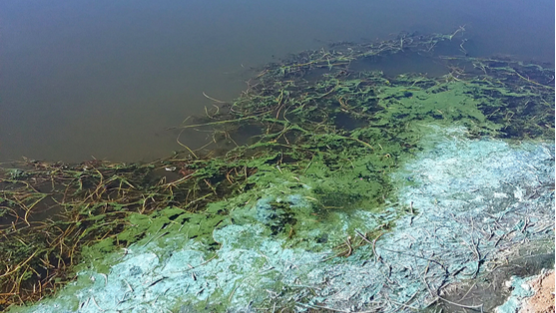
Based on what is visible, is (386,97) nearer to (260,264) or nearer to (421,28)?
(421,28)

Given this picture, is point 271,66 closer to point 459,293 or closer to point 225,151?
point 225,151

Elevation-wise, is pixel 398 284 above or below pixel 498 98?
Result: below

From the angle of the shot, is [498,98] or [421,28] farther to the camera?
[421,28]

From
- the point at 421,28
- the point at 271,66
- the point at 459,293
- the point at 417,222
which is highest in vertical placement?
the point at 421,28

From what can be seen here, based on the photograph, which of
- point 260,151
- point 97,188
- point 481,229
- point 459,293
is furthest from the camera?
point 260,151

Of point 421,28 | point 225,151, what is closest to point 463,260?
point 225,151

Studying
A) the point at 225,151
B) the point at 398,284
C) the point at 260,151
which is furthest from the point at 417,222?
the point at 225,151

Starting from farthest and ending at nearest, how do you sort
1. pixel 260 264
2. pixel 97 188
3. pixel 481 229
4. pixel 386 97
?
A: pixel 386 97 → pixel 97 188 → pixel 481 229 → pixel 260 264
